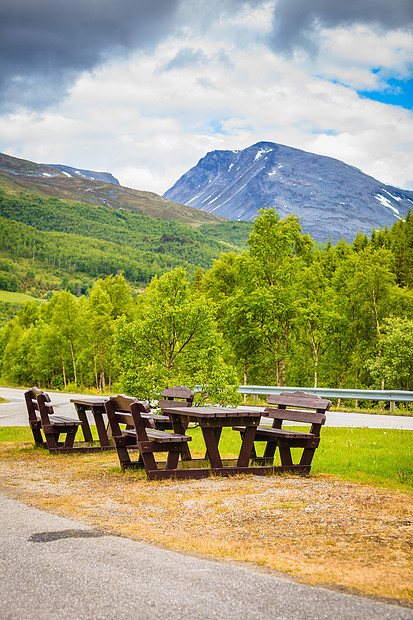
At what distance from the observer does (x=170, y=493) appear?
21.6 ft

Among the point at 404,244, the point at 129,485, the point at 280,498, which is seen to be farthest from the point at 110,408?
the point at 404,244

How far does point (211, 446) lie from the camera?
7.50m

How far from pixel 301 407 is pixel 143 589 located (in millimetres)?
5114

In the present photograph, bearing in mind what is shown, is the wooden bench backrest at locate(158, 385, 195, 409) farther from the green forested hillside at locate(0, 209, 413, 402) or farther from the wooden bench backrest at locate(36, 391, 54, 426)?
the green forested hillside at locate(0, 209, 413, 402)

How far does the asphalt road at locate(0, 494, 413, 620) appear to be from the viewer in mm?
3205

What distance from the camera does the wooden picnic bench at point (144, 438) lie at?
23.3 ft

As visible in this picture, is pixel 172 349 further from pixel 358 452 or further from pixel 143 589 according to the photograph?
pixel 143 589

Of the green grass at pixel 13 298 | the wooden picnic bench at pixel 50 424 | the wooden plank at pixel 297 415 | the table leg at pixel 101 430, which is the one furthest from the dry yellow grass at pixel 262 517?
the green grass at pixel 13 298

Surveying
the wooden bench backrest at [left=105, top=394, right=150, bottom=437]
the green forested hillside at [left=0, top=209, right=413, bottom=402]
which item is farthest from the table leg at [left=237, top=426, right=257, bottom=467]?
the green forested hillside at [left=0, top=209, right=413, bottom=402]

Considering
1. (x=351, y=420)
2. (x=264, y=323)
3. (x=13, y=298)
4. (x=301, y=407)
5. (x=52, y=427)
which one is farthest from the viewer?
(x=13, y=298)

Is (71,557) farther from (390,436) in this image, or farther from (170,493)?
(390,436)

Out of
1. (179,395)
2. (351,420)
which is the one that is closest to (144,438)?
(179,395)

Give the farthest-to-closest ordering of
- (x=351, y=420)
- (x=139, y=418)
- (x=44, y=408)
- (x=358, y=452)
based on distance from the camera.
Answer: (x=351, y=420)
(x=358, y=452)
(x=44, y=408)
(x=139, y=418)

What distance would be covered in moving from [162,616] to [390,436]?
10.4 m
